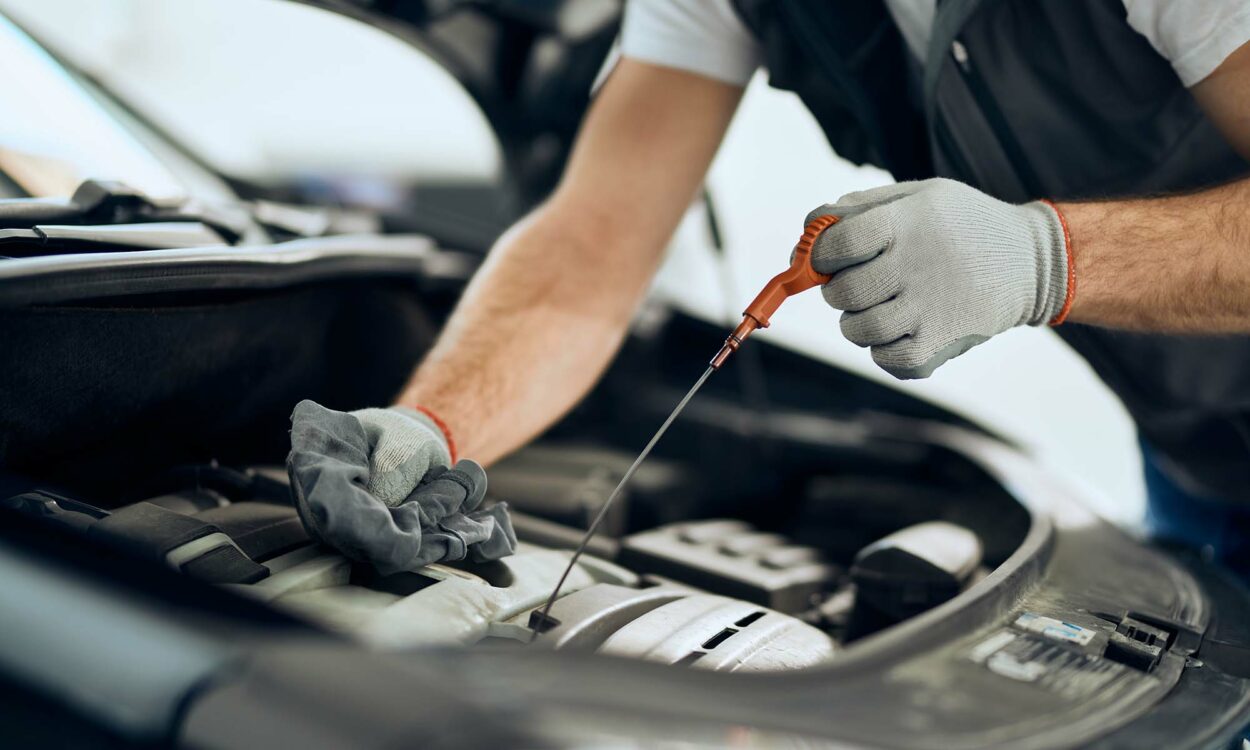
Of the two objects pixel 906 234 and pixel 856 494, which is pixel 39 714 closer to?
pixel 906 234

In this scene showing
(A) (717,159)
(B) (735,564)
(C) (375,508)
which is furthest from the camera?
(A) (717,159)

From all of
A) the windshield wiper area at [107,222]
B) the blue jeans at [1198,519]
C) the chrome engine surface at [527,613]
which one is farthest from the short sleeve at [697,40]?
the blue jeans at [1198,519]

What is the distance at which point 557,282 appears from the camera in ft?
4.13

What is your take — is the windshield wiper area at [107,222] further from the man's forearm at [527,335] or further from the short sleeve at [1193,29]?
the short sleeve at [1193,29]

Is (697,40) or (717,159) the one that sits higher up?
(697,40)

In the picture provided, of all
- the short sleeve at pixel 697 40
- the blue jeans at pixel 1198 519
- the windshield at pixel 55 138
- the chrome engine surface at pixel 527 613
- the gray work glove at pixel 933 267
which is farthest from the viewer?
the blue jeans at pixel 1198 519

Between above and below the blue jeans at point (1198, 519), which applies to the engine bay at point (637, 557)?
above

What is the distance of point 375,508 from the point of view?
743 mm

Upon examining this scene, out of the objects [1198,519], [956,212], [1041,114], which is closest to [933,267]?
[956,212]

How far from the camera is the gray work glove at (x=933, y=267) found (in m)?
0.80

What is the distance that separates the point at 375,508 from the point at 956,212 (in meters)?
0.54

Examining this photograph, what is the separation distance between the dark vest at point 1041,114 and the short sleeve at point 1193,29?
0.05 metres

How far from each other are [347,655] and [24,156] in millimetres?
855

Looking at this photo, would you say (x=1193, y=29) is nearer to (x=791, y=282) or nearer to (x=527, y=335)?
(x=791, y=282)
